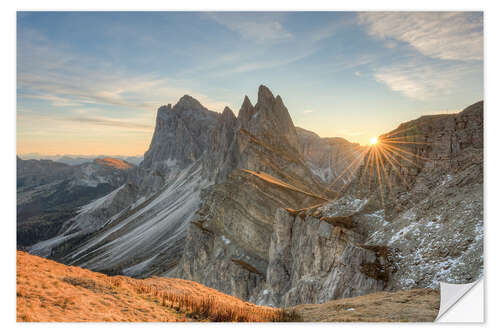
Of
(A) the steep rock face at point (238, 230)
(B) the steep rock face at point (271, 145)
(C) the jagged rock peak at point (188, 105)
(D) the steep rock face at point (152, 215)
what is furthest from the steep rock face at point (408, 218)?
(C) the jagged rock peak at point (188, 105)

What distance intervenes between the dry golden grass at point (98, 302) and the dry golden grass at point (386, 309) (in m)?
1.46

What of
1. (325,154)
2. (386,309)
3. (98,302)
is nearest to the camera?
(98,302)

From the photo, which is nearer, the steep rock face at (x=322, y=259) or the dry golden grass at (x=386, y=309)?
the dry golden grass at (x=386, y=309)

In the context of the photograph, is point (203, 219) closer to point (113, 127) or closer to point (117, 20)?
point (113, 127)

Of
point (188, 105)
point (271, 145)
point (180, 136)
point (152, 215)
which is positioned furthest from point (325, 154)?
point (188, 105)

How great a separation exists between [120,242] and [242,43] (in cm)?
7781

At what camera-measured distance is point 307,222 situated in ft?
→ 67.2

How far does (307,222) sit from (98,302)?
1563 cm

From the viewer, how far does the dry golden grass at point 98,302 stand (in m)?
7.45

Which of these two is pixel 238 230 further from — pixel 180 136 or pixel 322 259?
pixel 180 136

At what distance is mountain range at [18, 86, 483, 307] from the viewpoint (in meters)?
10.5

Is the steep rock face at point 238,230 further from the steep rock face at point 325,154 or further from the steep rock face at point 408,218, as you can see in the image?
A: the steep rock face at point 325,154

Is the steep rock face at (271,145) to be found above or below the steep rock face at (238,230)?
above

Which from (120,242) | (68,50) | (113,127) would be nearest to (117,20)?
(68,50)
